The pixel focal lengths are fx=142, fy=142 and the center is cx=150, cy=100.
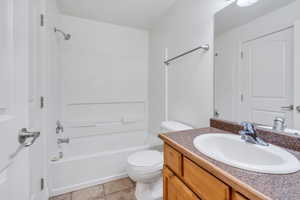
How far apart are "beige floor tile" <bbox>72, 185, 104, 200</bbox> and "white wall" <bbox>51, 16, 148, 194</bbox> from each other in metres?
0.08

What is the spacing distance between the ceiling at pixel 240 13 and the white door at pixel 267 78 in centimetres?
17

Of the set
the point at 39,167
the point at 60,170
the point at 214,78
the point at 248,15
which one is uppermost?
the point at 248,15

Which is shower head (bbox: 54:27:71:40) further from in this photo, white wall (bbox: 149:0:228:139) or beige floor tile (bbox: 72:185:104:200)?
beige floor tile (bbox: 72:185:104:200)

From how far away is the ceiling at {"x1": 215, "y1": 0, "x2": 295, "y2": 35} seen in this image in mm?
874

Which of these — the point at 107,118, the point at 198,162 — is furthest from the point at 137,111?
A: the point at 198,162

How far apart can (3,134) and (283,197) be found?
96cm

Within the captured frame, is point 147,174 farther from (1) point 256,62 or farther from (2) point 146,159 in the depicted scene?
(1) point 256,62

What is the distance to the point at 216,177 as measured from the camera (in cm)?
58

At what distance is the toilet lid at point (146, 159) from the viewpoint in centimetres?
144

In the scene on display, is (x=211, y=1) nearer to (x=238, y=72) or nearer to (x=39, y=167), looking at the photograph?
(x=238, y=72)

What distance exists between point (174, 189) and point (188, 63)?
121 centimetres

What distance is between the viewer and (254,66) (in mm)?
971

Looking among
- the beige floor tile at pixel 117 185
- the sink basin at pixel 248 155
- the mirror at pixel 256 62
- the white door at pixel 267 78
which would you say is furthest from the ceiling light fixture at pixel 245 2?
the beige floor tile at pixel 117 185

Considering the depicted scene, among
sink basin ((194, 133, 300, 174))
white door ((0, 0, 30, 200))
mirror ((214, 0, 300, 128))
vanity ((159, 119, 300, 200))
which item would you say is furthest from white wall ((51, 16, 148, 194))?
mirror ((214, 0, 300, 128))
